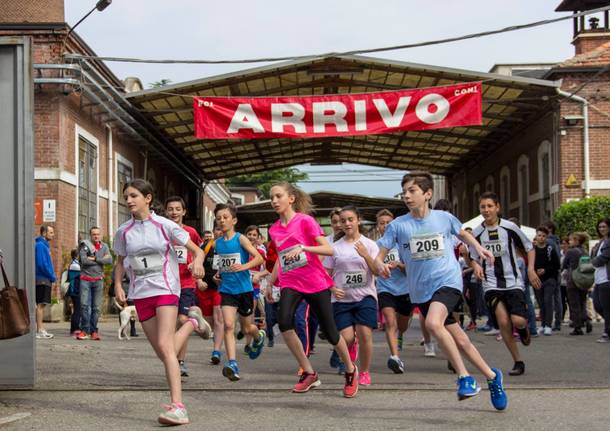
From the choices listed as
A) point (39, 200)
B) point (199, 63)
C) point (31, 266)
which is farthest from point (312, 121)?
point (31, 266)

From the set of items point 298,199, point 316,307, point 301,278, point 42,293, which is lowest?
point 42,293

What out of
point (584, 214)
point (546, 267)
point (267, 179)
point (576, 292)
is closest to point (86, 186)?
point (584, 214)

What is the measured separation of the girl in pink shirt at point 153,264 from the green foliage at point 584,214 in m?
18.2

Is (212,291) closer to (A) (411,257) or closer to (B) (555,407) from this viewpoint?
(A) (411,257)

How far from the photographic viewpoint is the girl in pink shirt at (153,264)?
716cm

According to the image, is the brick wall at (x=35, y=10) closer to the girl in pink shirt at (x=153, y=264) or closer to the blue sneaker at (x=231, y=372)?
the blue sneaker at (x=231, y=372)

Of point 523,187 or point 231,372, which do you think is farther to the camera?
point 523,187

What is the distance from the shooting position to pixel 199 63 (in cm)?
1934

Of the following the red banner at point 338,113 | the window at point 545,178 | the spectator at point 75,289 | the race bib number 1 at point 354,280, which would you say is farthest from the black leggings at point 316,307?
the window at point 545,178

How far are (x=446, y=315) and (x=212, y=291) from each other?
4.41 metres

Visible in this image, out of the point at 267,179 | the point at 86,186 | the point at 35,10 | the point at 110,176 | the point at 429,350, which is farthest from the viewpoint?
the point at 267,179

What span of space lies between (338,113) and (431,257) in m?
16.3

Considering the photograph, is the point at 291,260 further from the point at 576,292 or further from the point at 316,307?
the point at 576,292

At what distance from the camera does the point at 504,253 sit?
32.8 ft
